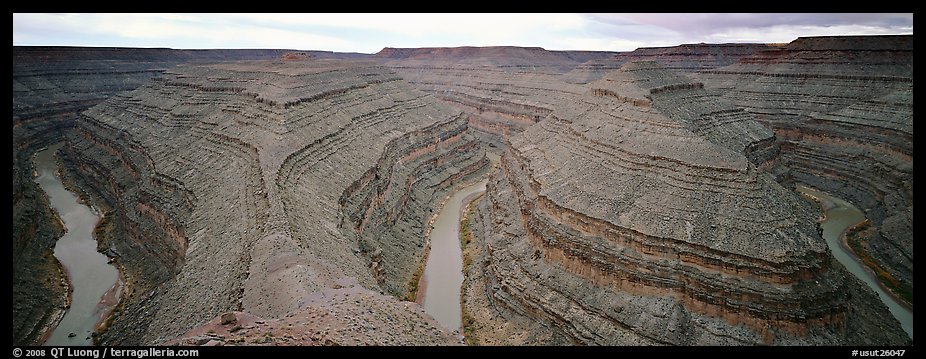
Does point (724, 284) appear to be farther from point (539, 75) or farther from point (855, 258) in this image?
point (539, 75)

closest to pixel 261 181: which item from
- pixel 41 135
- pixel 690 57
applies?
pixel 41 135

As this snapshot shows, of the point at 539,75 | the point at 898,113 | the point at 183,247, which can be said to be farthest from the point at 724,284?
the point at 539,75

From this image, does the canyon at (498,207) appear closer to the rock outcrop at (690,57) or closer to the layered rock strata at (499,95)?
the layered rock strata at (499,95)

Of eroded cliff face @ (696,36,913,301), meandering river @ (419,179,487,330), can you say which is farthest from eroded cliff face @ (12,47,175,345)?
eroded cliff face @ (696,36,913,301)

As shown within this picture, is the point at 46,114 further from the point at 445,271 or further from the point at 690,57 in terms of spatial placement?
the point at 690,57

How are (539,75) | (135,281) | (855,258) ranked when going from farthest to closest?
(539,75) → (855,258) → (135,281)

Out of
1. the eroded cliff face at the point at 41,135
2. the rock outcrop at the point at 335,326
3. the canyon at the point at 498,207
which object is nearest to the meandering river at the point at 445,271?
the canyon at the point at 498,207
